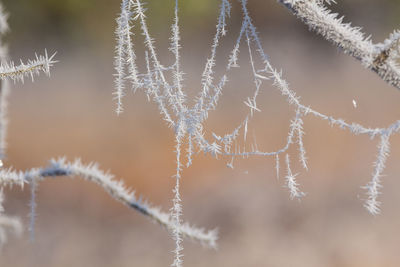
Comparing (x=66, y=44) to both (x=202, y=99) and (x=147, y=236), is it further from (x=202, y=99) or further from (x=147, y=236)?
(x=202, y=99)

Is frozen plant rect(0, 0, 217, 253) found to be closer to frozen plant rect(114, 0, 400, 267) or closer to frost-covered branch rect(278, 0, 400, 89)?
frozen plant rect(114, 0, 400, 267)

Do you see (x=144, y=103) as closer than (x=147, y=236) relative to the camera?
No

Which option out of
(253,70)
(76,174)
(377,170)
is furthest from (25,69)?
(377,170)

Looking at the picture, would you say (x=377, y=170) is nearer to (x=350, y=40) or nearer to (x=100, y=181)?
(x=350, y=40)

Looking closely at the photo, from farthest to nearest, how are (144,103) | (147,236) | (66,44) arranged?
(66,44), (144,103), (147,236)

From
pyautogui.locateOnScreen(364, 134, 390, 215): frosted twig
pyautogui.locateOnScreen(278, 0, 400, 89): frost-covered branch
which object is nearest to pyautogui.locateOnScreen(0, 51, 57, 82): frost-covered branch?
pyautogui.locateOnScreen(278, 0, 400, 89): frost-covered branch

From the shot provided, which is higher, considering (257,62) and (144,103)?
(257,62)

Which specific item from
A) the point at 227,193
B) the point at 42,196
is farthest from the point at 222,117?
the point at 42,196

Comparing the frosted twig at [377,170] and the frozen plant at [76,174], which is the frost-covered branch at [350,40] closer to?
the frosted twig at [377,170]

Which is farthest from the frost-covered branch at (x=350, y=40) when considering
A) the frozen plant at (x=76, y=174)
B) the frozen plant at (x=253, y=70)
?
the frozen plant at (x=76, y=174)

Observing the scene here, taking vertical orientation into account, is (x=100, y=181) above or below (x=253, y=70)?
below

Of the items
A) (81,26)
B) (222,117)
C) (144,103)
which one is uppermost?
(81,26)
